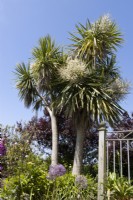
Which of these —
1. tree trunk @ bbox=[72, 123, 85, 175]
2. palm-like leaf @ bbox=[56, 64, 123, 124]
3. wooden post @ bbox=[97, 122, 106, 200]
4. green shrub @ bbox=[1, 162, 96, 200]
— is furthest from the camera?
palm-like leaf @ bbox=[56, 64, 123, 124]

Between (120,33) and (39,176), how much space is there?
7429 mm

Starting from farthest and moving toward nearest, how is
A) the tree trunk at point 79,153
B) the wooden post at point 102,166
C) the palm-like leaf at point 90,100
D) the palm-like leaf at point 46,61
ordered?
1. the palm-like leaf at point 46,61
2. the palm-like leaf at point 90,100
3. the tree trunk at point 79,153
4. the wooden post at point 102,166

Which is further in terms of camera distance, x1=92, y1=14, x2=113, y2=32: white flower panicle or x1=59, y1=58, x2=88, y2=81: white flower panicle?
x1=92, y1=14, x2=113, y2=32: white flower panicle

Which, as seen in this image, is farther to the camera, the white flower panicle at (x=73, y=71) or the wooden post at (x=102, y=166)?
the white flower panicle at (x=73, y=71)

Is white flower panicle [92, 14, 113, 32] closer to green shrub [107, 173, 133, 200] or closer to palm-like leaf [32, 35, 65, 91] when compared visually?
palm-like leaf [32, 35, 65, 91]

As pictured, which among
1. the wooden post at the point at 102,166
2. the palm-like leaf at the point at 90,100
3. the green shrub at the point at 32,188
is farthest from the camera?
the palm-like leaf at the point at 90,100

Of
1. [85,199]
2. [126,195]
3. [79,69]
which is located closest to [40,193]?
[85,199]

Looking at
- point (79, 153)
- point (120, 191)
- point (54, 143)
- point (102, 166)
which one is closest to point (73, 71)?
point (54, 143)

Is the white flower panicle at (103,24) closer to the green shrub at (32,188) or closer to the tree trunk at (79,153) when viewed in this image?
the tree trunk at (79,153)

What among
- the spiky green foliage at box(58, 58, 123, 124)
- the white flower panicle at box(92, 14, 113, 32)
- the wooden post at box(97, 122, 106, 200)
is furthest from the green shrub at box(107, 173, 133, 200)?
the white flower panicle at box(92, 14, 113, 32)

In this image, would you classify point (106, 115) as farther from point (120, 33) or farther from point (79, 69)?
point (120, 33)

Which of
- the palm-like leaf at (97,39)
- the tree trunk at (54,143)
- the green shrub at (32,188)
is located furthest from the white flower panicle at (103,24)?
the green shrub at (32,188)

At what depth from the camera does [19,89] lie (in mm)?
11055

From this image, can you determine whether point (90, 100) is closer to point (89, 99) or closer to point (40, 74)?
point (89, 99)
